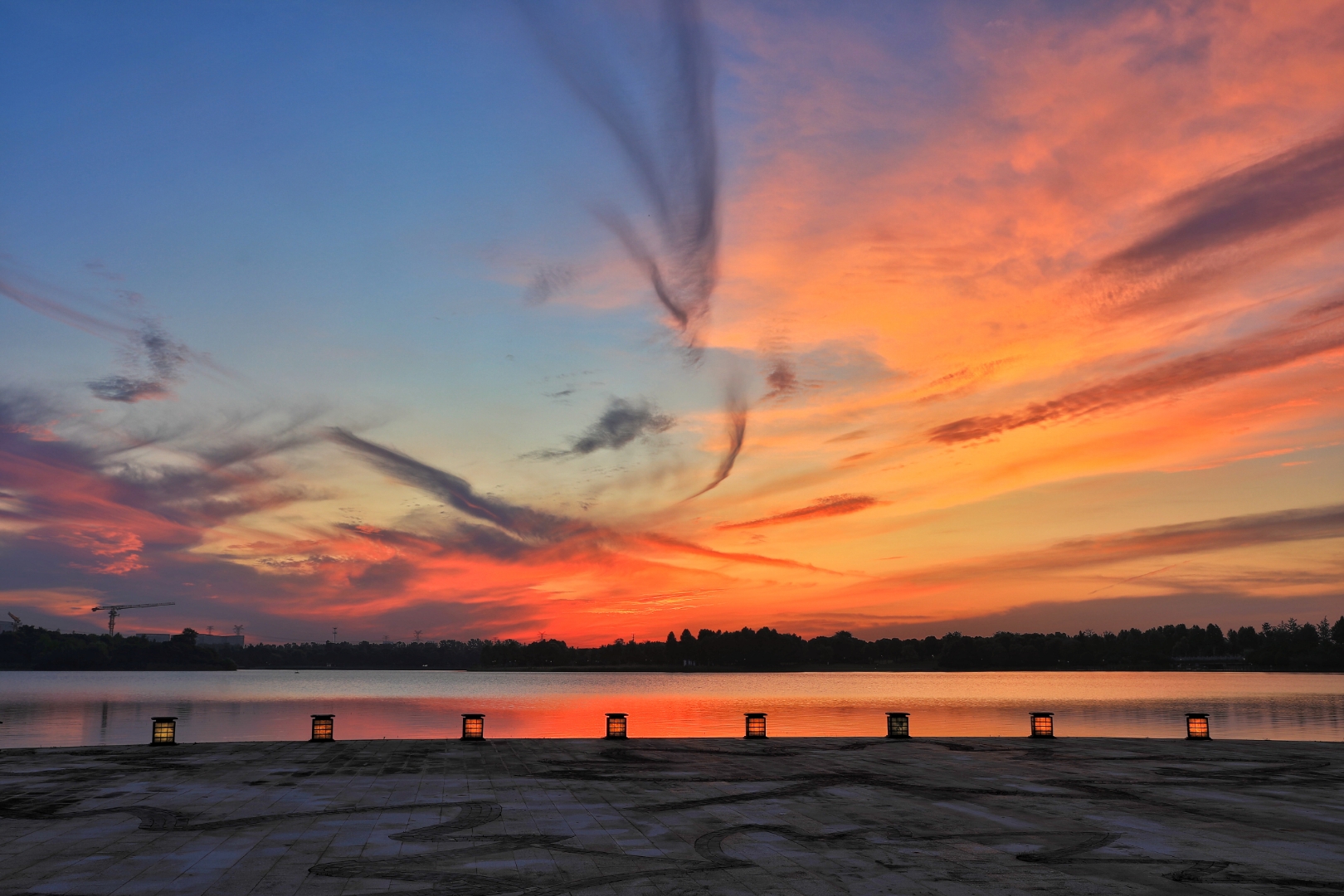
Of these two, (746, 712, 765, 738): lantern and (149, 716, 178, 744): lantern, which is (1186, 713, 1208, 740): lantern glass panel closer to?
(746, 712, 765, 738): lantern

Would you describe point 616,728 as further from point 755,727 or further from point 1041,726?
point 1041,726

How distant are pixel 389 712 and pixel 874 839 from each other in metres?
121

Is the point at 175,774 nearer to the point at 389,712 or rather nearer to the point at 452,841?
the point at 452,841

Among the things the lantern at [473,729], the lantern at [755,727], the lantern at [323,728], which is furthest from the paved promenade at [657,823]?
the lantern at [755,727]

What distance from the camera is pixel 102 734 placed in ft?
289

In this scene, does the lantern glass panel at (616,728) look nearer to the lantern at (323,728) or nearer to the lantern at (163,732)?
the lantern at (323,728)

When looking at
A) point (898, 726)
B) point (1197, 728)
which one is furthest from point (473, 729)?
point (1197, 728)

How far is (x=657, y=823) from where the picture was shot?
22.5m

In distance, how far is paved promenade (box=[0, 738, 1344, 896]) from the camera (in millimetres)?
17109

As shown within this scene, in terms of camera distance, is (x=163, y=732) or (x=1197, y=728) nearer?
(x=163, y=732)

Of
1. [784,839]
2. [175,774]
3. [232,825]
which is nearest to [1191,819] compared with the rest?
[784,839]

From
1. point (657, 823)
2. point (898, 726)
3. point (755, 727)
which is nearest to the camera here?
point (657, 823)

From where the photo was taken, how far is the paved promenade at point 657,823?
17109mm

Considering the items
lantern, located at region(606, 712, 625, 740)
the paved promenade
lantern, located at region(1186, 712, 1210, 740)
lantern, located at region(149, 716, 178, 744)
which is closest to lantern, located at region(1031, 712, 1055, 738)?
lantern, located at region(1186, 712, 1210, 740)
